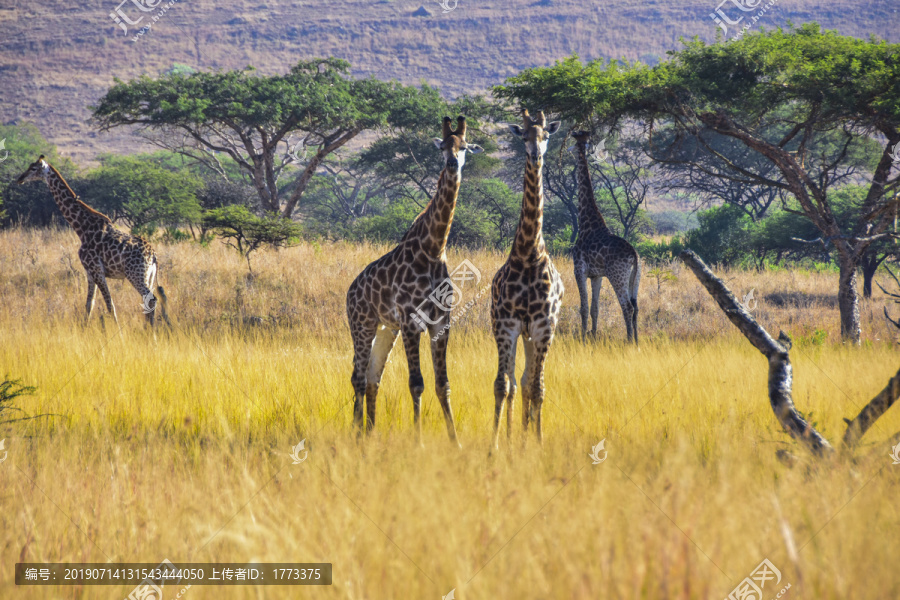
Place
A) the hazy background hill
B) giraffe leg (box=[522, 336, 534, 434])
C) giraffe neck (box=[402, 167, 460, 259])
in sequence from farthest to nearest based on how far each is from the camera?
the hazy background hill
giraffe leg (box=[522, 336, 534, 434])
giraffe neck (box=[402, 167, 460, 259])

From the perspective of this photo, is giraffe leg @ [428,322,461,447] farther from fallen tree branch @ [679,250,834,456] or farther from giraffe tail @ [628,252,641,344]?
giraffe tail @ [628,252,641,344]

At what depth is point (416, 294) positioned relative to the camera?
16.1ft

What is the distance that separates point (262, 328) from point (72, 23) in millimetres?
114784

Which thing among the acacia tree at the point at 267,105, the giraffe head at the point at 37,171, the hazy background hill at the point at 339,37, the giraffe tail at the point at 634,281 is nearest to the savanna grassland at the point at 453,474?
the giraffe tail at the point at 634,281

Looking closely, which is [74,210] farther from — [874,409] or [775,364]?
[874,409]

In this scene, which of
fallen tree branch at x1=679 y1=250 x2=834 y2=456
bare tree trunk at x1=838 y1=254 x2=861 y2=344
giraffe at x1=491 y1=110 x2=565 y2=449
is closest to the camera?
fallen tree branch at x1=679 y1=250 x2=834 y2=456

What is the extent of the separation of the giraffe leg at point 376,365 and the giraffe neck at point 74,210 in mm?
7169

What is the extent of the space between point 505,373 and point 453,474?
1.67 m

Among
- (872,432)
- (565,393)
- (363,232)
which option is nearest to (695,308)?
(565,393)

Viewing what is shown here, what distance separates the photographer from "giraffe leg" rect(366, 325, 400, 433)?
5.33 meters

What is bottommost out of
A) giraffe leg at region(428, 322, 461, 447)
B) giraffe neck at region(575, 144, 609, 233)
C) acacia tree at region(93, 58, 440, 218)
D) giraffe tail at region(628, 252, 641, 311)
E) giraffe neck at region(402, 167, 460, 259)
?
giraffe tail at region(628, 252, 641, 311)

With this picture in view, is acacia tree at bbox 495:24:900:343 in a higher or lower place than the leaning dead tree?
higher

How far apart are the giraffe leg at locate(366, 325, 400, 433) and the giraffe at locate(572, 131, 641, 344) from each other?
15.3 feet

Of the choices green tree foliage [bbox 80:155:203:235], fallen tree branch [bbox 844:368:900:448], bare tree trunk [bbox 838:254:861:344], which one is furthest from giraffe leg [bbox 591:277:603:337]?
green tree foliage [bbox 80:155:203:235]
